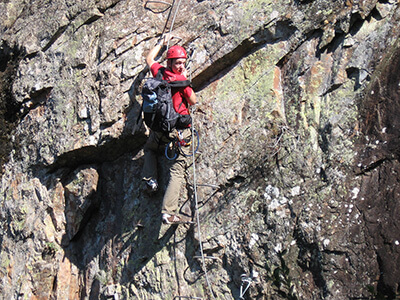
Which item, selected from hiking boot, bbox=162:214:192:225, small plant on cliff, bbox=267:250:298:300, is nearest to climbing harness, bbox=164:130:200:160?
hiking boot, bbox=162:214:192:225

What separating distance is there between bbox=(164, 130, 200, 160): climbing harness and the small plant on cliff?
109 inches

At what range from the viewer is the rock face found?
823cm

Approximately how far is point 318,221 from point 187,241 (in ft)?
8.70

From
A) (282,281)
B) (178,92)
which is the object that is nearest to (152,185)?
(178,92)

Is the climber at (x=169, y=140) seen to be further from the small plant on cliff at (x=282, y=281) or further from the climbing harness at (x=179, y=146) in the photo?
the small plant on cliff at (x=282, y=281)

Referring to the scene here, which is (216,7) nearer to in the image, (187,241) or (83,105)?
(83,105)

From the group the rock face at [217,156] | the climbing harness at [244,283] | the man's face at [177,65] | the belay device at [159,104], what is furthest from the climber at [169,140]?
the climbing harness at [244,283]

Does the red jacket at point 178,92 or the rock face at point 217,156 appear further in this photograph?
the red jacket at point 178,92

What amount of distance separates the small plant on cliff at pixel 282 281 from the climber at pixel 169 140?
218cm

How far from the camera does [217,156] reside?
9.49 metres

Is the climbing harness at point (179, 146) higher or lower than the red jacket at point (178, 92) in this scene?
lower

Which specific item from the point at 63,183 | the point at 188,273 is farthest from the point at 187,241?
the point at 63,183

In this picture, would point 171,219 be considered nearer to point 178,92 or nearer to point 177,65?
point 178,92

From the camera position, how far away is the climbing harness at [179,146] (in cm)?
936
